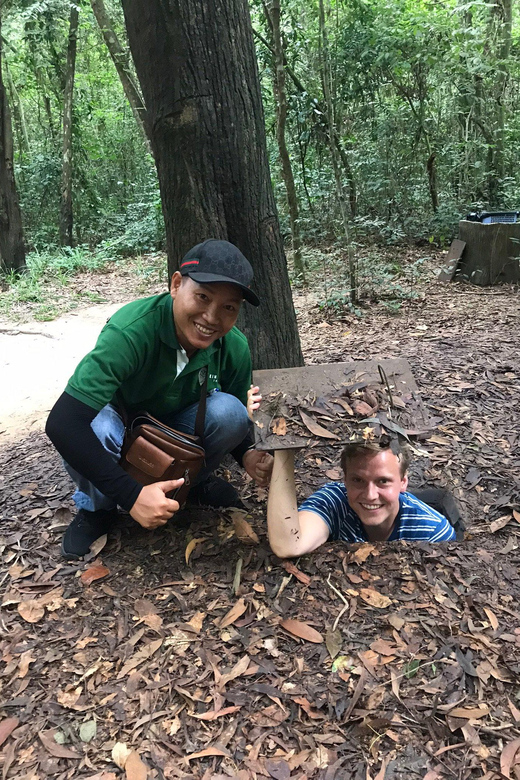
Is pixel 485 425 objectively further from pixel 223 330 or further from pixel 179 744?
pixel 179 744

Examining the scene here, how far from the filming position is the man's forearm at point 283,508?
2129 millimetres

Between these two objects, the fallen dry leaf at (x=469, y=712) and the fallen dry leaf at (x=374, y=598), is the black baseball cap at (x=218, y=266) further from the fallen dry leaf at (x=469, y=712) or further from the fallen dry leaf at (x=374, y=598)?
the fallen dry leaf at (x=469, y=712)

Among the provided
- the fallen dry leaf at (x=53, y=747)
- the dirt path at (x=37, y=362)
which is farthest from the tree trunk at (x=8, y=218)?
the fallen dry leaf at (x=53, y=747)

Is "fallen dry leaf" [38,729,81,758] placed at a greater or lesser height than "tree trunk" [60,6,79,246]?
lesser

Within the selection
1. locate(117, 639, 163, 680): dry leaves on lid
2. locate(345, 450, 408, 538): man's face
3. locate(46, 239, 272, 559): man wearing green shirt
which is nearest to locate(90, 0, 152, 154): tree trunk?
locate(46, 239, 272, 559): man wearing green shirt

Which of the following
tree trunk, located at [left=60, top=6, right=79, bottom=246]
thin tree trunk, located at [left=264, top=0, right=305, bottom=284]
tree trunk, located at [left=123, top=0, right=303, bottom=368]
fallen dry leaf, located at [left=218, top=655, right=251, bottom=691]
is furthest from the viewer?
tree trunk, located at [left=60, top=6, right=79, bottom=246]

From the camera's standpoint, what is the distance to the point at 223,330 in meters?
2.22

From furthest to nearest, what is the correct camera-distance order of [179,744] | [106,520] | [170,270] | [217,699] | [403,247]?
[403,247] → [170,270] → [106,520] → [217,699] → [179,744]

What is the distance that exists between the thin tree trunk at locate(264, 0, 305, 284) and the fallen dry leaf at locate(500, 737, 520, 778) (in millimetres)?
6551

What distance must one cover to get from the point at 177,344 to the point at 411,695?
5.11ft

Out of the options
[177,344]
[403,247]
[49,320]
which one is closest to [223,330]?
[177,344]

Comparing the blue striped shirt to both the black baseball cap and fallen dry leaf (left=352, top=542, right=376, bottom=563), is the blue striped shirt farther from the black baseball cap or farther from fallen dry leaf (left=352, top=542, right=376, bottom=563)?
the black baseball cap

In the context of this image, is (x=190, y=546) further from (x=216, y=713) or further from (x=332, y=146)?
(x=332, y=146)

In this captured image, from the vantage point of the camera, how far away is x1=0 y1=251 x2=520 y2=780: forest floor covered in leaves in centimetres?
165
